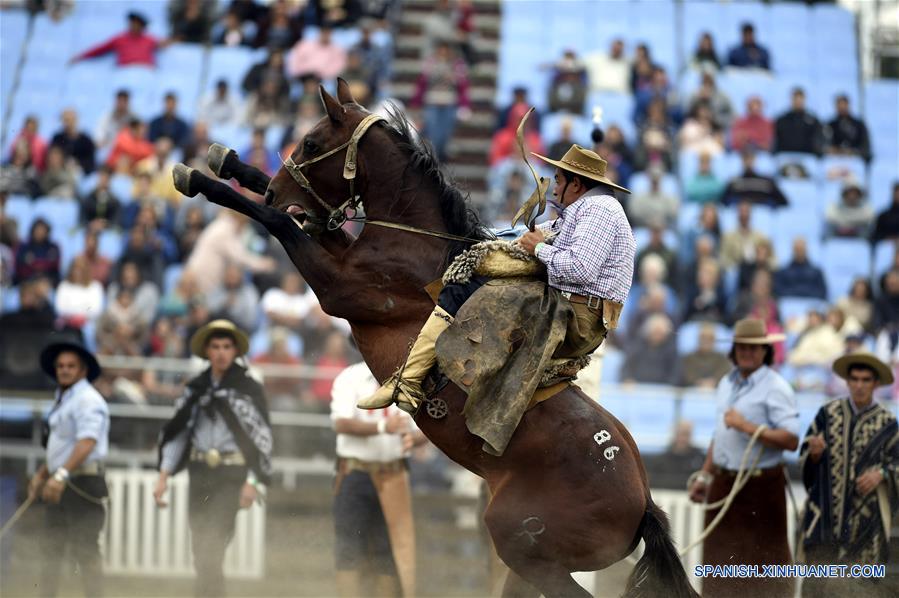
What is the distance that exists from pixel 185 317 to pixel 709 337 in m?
5.55

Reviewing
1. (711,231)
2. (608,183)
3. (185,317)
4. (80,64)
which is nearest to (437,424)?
(608,183)

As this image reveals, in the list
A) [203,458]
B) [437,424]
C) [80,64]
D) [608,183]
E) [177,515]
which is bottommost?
[177,515]

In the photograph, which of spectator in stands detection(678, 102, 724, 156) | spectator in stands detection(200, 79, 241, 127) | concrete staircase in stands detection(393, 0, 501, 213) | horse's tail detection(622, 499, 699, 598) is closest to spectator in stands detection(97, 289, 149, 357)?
spectator in stands detection(200, 79, 241, 127)

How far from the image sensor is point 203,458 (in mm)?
8922

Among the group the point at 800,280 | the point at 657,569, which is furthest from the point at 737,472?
the point at 800,280

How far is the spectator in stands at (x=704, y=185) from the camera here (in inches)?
603

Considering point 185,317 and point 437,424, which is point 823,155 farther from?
point 437,424

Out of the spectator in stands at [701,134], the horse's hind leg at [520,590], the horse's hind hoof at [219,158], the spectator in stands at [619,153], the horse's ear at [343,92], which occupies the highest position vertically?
the spectator in stands at [701,134]

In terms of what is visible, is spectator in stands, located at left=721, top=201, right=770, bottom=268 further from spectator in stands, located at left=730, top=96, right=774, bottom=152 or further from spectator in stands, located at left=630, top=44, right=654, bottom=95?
spectator in stands, located at left=630, top=44, right=654, bottom=95

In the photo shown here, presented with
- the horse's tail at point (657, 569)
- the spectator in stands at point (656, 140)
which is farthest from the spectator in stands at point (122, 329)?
the horse's tail at point (657, 569)

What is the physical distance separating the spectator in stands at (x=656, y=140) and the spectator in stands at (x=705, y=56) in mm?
1295

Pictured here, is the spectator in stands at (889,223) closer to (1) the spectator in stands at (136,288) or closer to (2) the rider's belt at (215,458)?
(1) the spectator in stands at (136,288)

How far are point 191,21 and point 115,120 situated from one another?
2531 mm

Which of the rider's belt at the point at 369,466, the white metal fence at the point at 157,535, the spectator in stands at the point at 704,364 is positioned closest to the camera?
the rider's belt at the point at 369,466
